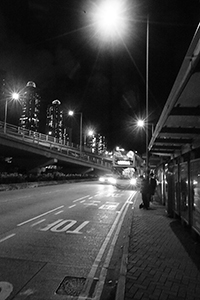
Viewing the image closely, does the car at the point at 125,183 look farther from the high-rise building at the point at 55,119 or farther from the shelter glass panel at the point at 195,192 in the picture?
the high-rise building at the point at 55,119

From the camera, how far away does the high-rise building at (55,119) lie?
183750mm

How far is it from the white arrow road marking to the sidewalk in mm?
1876

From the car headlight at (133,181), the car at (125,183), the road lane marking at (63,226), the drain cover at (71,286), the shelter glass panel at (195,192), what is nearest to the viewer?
the drain cover at (71,286)

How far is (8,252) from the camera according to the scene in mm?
6129

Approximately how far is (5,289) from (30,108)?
17087 centimetres

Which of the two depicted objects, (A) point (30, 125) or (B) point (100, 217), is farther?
(A) point (30, 125)

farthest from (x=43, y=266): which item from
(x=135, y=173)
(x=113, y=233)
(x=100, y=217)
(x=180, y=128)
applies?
(x=135, y=173)

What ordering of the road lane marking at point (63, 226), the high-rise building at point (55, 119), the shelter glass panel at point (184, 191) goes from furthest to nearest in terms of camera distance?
the high-rise building at point (55, 119) < the road lane marking at point (63, 226) < the shelter glass panel at point (184, 191)

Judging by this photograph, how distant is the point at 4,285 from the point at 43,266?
41.9 inches

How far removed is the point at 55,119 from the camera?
18375cm

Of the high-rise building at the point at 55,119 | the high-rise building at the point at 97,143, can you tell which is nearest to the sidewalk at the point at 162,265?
the high-rise building at the point at 97,143

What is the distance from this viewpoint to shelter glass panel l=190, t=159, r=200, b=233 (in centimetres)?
621

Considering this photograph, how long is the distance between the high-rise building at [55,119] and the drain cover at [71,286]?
591 ft

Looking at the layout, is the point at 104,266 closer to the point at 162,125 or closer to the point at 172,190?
the point at 162,125
